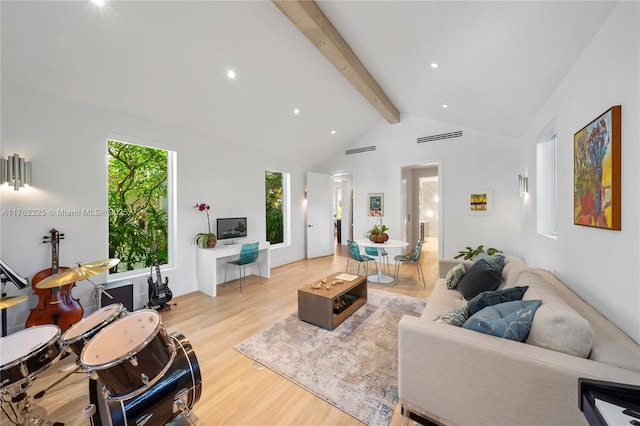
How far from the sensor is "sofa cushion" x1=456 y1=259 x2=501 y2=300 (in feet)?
8.00

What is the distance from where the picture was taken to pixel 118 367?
1.17 m

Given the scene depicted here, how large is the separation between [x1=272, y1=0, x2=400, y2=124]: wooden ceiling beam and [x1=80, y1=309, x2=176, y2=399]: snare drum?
2.76 meters

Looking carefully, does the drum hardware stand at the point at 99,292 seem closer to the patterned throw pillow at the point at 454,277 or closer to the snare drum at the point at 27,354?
the snare drum at the point at 27,354

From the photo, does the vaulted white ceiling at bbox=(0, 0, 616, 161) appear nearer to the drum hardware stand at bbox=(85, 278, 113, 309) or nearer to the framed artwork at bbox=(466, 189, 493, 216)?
the framed artwork at bbox=(466, 189, 493, 216)

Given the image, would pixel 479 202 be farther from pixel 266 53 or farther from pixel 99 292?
pixel 99 292

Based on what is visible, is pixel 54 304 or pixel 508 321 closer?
pixel 508 321

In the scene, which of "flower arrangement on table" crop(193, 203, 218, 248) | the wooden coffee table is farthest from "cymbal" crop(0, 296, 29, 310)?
the wooden coffee table

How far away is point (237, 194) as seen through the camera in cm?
475

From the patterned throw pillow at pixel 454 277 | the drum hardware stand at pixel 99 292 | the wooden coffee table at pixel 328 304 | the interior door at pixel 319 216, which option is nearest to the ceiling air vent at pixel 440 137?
the interior door at pixel 319 216

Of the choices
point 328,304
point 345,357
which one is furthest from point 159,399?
point 328,304

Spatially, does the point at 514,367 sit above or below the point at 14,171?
below

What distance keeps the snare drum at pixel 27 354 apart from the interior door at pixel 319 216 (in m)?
5.17

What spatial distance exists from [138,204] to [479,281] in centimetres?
462

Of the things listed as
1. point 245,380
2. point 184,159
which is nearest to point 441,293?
point 245,380
